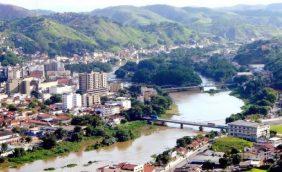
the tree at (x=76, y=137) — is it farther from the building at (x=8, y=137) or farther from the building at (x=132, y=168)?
the building at (x=132, y=168)

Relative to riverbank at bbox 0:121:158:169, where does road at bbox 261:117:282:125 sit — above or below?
above

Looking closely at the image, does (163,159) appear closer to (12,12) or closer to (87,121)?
(87,121)

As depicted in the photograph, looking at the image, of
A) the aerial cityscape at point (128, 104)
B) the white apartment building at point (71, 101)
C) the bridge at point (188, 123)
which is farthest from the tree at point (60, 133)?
the white apartment building at point (71, 101)

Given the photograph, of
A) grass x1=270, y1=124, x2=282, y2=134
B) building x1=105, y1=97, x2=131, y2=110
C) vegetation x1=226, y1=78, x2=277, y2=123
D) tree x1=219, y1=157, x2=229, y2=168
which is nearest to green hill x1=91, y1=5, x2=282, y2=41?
vegetation x1=226, y1=78, x2=277, y2=123

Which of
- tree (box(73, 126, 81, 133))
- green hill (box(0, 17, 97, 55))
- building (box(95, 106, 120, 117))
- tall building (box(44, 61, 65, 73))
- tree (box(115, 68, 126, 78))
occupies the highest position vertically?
green hill (box(0, 17, 97, 55))

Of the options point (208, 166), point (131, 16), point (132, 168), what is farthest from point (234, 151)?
point (131, 16)

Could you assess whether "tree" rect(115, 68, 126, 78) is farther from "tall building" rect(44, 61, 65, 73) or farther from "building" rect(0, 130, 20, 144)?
"building" rect(0, 130, 20, 144)

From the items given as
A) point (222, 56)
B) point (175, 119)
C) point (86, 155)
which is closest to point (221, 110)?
point (175, 119)
